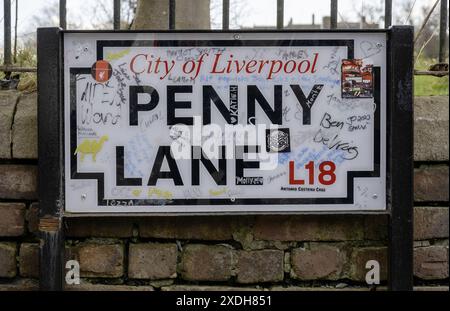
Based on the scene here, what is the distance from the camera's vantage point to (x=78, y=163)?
265 cm

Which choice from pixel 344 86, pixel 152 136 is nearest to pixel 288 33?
pixel 344 86

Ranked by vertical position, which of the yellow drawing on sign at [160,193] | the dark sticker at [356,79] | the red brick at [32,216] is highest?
the dark sticker at [356,79]

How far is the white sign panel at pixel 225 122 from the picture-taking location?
2656 millimetres

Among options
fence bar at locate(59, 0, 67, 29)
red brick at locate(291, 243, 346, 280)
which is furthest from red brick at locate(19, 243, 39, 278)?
red brick at locate(291, 243, 346, 280)

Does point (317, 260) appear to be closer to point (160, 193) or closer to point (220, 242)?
point (220, 242)

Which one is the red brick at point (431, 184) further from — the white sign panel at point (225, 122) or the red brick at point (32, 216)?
the red brick at point (32, 216)

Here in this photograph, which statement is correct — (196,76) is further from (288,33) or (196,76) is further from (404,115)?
(404,115)

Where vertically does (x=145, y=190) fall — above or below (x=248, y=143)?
below

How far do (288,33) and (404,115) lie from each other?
2.11 feet

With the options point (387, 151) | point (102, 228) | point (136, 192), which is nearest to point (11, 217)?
point (102, 228)

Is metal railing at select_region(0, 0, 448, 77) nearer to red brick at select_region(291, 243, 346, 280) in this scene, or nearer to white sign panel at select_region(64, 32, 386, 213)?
white sign panel at select_region(64, 32, 386, 213)

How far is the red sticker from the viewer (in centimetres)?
266

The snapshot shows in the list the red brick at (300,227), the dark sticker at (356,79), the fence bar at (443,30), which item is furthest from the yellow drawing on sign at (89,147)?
the fence bar at (443,30)

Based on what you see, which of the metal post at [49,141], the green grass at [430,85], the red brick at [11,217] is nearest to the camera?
the metal post at [49,141]
